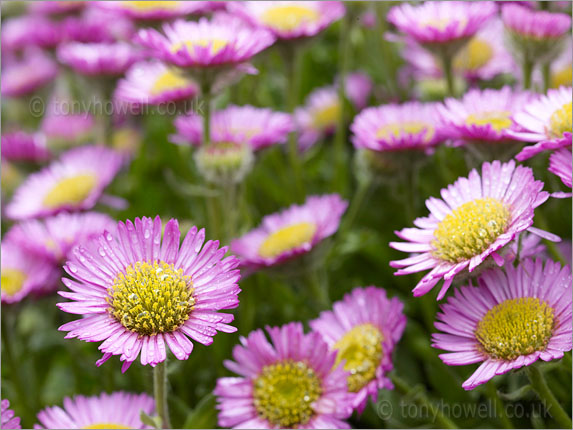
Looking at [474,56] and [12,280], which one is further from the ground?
[474,56]

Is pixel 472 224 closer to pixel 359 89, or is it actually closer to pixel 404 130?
pixel 404 130

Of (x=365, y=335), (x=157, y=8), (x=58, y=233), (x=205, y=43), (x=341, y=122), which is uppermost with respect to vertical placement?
(x=157, y=8)

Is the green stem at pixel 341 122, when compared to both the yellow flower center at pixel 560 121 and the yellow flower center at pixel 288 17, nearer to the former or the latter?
the yellow flower center at pixel 288 17

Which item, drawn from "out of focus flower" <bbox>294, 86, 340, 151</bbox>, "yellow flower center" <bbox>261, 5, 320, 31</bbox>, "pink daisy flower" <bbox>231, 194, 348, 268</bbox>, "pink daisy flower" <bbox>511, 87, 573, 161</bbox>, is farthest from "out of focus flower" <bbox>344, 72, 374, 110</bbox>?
"pink daisy flower" <bbox>511, 87, 573, 161</bbox>

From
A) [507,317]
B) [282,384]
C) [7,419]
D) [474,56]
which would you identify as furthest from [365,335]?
[474,56]

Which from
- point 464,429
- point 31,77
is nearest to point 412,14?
point 464,429

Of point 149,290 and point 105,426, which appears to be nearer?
point 149,290

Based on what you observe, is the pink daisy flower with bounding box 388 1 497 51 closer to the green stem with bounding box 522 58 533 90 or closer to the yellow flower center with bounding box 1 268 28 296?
the green stem with bounding box 522 58 533 90
